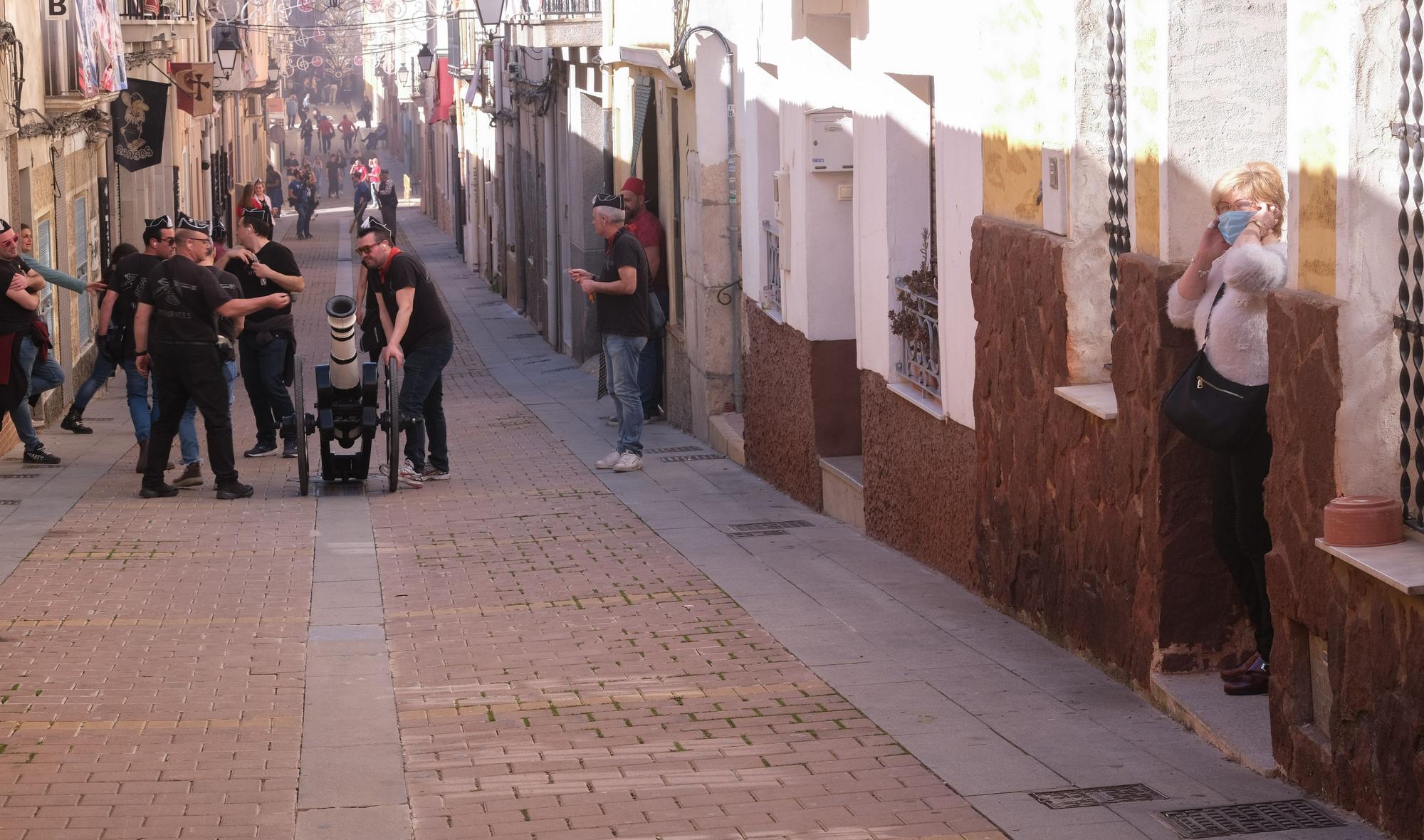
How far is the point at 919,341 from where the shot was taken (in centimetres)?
923

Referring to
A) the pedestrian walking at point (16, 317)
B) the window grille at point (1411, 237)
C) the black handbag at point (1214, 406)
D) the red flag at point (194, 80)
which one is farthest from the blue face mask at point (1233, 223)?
the red flag at point (194, 80)

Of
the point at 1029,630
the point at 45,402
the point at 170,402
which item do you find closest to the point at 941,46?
→ the point at 1029,630

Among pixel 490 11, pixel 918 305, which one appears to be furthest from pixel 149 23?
pixel 918 305

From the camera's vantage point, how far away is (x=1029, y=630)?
745 centimetres

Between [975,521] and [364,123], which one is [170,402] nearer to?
[975,521]

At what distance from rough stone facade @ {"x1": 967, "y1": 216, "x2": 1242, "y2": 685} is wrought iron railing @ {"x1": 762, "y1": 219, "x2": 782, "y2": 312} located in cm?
447

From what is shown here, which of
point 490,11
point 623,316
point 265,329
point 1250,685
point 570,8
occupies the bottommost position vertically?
point 1250,685

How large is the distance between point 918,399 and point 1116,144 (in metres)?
2.63

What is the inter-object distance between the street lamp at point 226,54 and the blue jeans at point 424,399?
20439 millimetres

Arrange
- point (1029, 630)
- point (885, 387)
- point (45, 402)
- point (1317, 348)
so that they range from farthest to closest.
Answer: point (45, 402) < point (885, 387) < point (1029, 630) < point (1317, 348)

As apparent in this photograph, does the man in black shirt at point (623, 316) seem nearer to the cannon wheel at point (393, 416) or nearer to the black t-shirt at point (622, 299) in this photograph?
the black t-shirt at point (622, 299)

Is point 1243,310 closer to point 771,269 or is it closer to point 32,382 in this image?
point 771,269

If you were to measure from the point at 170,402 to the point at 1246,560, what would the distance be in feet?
24.5

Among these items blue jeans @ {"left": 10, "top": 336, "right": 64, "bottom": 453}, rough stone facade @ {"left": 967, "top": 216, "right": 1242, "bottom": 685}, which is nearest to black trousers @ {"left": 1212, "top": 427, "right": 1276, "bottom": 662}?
rough stone facade @ {"left": 967, "top": 216, "right": 1242, "bottom": 685}
